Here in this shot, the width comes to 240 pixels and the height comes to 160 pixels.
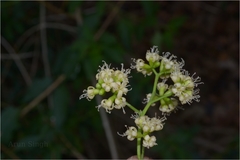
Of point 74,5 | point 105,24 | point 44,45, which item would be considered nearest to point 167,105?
point 74,5

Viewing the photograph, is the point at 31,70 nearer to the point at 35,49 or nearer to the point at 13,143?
the point at 35,49

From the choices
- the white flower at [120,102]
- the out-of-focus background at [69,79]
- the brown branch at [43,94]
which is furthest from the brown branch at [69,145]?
the white flower at [120,102]

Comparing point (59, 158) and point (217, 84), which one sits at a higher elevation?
point (217, 84)

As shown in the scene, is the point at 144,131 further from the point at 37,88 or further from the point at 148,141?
the point at 37,88

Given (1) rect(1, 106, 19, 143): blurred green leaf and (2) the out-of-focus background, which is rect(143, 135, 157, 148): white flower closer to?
(2) the out-of-focus background

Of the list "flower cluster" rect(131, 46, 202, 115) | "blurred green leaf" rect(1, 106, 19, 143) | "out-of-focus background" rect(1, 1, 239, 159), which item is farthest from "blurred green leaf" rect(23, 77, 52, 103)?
"flower cluster" rect(131, 46, 202, 115)

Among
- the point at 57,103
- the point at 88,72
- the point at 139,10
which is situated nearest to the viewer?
the point at 88,72

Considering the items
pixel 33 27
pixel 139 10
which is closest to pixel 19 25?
pixel 33 27

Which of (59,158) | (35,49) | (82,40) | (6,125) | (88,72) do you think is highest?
(35,49)
